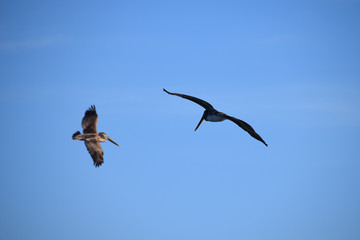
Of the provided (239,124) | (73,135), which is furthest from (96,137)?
(239,124)

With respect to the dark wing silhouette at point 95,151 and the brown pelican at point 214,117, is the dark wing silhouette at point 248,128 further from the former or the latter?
the dark wing silhouette at point 95,151

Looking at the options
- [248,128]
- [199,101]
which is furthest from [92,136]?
[248,128]

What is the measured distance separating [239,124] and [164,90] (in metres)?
4.05

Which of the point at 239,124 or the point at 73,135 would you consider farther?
the point at 73,135

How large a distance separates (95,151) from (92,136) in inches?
46.7

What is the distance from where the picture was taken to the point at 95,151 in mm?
31016

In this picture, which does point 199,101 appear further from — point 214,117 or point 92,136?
point 92,136

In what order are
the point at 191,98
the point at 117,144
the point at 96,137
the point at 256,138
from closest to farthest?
the point at 256,138 < the point at 191,98 < the point at 96,137 < the point at 117,144

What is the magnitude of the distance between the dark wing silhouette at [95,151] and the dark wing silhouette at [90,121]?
151cm

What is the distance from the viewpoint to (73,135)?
31250mm

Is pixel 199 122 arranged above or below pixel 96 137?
above

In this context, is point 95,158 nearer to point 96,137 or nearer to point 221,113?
point 96,137

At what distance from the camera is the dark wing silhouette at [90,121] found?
33.1 meters

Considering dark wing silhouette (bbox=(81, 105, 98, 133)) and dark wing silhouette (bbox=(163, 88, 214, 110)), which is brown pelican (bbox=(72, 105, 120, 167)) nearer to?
dark wing silhouette (bbox=(81, 105, 98, 133))
